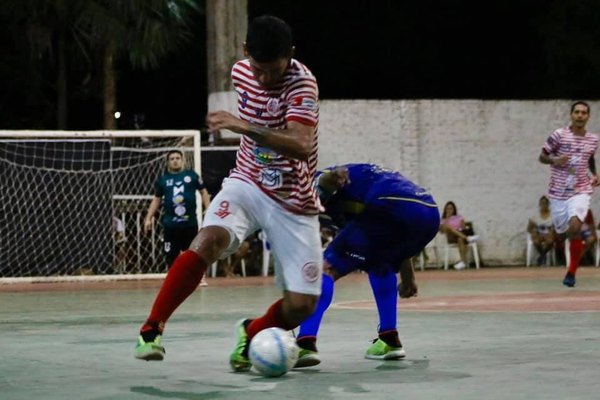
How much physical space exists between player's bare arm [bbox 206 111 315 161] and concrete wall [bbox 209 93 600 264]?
18644mm

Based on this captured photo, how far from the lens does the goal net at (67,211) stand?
2198cm

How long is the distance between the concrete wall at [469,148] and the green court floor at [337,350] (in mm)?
9972

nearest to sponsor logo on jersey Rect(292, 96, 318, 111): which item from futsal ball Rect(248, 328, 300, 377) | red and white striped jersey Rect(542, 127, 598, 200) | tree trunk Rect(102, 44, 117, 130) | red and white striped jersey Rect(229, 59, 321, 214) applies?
red and white striped jersey Rect(229, 59, 321, 214)

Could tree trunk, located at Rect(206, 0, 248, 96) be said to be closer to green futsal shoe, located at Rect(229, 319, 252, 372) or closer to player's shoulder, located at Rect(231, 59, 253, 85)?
player's shoulder, located at Rect(231, 59, 253, 85)

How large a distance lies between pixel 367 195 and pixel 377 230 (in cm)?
26

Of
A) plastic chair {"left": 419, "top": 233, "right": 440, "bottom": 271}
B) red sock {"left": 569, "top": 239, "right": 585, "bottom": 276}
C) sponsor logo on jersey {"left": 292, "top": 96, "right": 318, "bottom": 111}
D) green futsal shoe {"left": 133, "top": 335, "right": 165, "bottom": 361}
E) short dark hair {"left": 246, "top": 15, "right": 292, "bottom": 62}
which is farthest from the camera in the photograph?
plastic chair {"left": 419, "top": 233, "right": 440, "bottom": 271}

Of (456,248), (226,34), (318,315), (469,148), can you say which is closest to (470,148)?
(469,148)

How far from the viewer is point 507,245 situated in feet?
88.5

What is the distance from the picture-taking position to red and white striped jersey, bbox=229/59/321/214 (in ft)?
24.3

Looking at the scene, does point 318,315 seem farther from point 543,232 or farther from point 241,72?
point 543,232

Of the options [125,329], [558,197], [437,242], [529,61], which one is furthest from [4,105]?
[125,329]

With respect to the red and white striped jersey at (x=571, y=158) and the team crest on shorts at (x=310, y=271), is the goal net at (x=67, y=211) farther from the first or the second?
the team crest on shorts at (x=310, y=271)

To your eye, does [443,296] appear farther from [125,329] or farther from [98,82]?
[98,82]

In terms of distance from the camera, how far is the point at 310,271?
7418 mm
